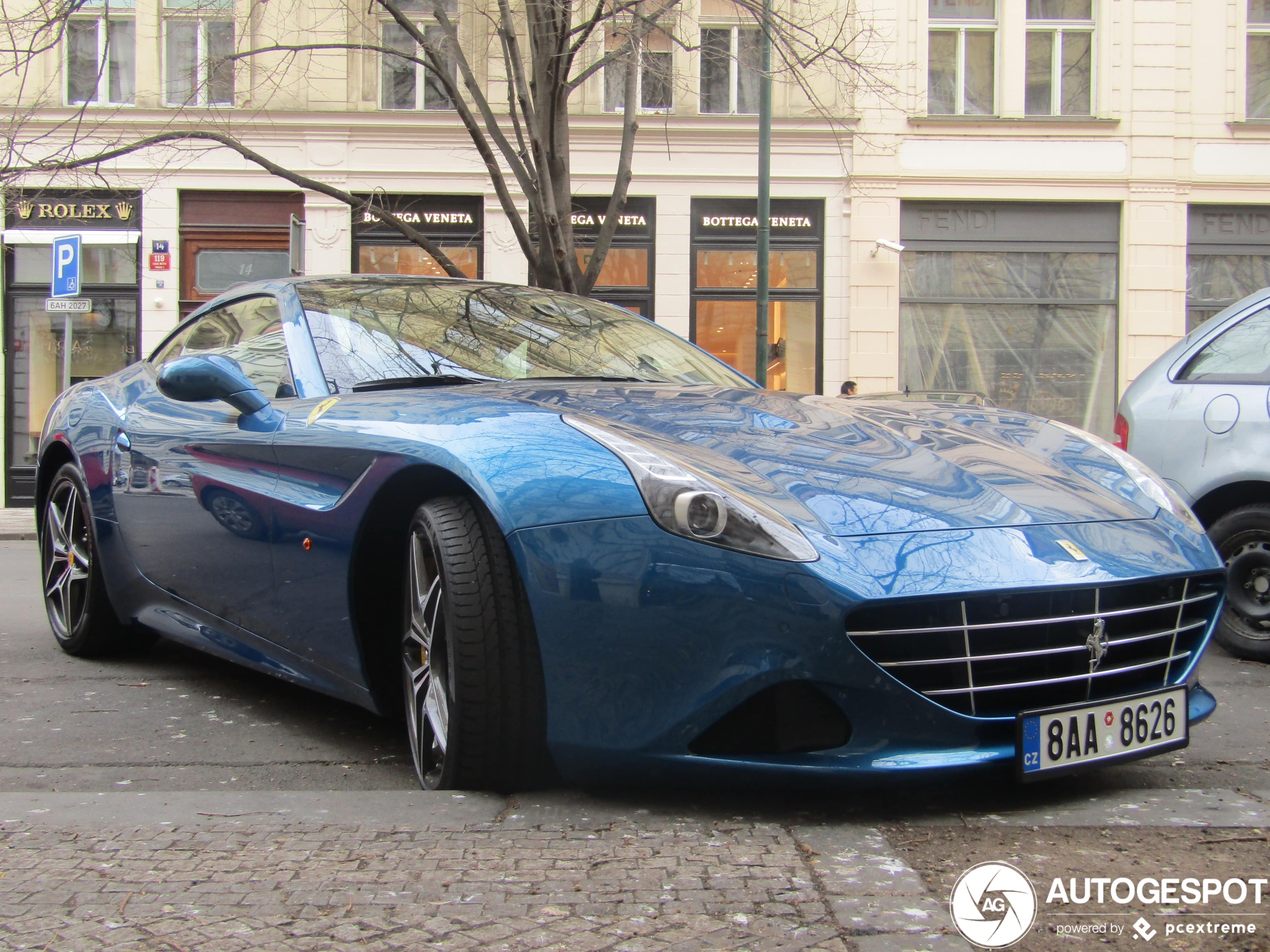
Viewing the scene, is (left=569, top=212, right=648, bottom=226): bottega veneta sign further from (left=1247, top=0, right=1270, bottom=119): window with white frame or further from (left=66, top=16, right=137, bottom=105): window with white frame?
(left=1247, top=0, right=1270, bottom=119): window with white frame

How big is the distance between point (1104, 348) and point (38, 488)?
1502 cm

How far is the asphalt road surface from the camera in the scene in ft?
6.66

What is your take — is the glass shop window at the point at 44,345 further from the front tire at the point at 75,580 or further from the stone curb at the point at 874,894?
the stone curb at the point at 874,894

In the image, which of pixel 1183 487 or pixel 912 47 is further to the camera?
pixel 912 47

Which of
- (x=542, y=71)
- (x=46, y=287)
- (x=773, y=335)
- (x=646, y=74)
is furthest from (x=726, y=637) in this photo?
(x=46, y=287)

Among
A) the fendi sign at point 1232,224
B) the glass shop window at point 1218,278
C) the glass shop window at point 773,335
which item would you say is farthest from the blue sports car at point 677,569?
the fendi sign at point 1232,224

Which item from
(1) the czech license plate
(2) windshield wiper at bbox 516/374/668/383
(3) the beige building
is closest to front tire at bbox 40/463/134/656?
(2) windshield wiper at bbox 516/374/668/383

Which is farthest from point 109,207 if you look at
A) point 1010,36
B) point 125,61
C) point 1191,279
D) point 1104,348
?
point 1191,279

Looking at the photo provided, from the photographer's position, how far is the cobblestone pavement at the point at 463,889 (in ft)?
6.56

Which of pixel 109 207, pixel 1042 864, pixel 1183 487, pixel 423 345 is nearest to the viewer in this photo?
pixel 1042 864

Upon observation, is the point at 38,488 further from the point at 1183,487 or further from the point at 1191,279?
the point at 1191,279

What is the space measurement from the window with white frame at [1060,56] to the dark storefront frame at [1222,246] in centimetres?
225

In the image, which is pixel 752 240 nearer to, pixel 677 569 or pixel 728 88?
pixel 728 88

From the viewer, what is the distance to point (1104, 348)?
17.2m
